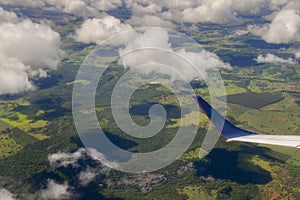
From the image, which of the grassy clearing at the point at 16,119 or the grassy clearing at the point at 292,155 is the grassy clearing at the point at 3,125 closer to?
the grassy clearing at the point at 16,119

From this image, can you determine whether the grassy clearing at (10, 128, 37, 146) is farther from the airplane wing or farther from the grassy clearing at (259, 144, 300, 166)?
the airplane wing

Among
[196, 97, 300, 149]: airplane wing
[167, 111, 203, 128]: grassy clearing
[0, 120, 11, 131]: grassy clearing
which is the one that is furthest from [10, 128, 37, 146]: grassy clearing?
[196, 97, 300, 149]: airplane wing

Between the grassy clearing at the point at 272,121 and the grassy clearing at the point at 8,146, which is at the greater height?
the grassy clearing at the point at 272,121

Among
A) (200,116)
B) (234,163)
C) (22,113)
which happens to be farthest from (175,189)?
(22,113)


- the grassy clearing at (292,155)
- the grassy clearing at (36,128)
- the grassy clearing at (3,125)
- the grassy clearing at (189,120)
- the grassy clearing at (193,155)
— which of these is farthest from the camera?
the grassy clearing at (189,120)

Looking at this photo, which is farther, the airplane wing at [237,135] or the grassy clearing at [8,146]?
the grassy clearing at [8,146]

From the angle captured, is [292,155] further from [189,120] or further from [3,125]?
[3,125]

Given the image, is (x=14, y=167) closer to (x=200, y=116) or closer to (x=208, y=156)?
(x=208, y=156)

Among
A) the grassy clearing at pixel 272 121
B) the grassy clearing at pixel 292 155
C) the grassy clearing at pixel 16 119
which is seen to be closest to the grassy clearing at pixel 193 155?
the grassy clearing at pixel 292 155
